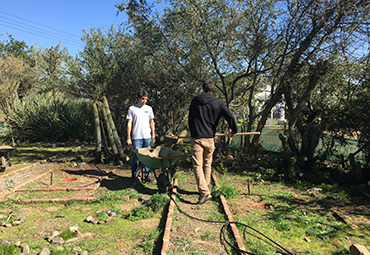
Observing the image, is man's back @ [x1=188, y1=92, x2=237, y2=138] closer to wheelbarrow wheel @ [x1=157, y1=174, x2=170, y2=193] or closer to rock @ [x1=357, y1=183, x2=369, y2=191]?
wheelbarrow wheel @ [x1=157, y1=174, x2=170, y2=193]

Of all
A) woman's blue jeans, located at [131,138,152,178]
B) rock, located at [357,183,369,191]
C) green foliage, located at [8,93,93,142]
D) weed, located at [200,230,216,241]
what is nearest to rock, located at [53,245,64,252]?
weed, located at [200,230,216,241]

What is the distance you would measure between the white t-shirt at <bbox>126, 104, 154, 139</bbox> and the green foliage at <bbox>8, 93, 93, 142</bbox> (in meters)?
8.22

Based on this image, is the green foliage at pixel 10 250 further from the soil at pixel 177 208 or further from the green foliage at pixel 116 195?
the green foliage at pixel 116 195

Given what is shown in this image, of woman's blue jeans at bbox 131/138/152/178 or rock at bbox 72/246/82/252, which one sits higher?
woman's blue jeans at bbox 131/138/152/178

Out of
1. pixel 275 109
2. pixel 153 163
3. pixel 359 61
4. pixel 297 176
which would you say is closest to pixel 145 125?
pixel 153 163

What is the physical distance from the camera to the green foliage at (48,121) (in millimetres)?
12773

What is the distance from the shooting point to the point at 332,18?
5363 mm

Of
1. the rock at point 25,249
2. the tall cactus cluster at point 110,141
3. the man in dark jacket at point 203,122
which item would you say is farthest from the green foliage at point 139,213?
the tall cactus cluster at point 110,141

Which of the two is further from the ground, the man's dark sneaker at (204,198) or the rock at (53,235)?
the man's dark sneaker at (204,198)

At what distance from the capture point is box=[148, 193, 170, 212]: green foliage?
4.25 meters

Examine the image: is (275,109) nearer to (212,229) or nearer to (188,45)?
(188,45)

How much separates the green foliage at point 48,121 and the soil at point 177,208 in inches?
248

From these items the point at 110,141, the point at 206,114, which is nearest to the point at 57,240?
the point at 206,114

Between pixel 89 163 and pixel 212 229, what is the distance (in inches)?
204
